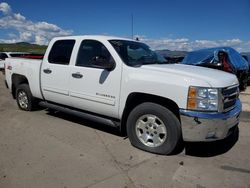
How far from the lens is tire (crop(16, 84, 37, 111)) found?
7.17 m

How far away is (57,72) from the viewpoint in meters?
6.05

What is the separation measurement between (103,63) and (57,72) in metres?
1.42

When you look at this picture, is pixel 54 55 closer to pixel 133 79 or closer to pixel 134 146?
pixel 133 79

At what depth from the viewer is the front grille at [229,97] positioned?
4.32 meters

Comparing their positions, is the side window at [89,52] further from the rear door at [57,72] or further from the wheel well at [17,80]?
the wheel well at [17,80]

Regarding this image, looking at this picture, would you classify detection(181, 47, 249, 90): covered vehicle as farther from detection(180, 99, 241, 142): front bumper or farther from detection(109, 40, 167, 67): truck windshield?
detection(180, 99, 241, 142): front bumper

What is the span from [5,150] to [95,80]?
1947 mm

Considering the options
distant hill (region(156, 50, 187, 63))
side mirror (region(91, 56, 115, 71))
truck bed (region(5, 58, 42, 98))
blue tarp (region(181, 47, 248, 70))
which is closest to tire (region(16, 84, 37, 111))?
truck bed (region(5, 58, 42, 98))

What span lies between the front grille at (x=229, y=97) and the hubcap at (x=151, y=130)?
1002 mm

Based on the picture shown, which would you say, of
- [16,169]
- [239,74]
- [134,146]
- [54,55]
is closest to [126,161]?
[134,146]

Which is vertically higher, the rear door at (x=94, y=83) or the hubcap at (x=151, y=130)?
the rear door at (x=94, y=83)

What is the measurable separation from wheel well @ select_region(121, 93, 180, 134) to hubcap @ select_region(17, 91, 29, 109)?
336 centimetres

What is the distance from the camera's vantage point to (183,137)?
14.3ft

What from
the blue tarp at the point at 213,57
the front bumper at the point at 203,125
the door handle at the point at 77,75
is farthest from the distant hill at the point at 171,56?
the front bumper at the point at 203,125
